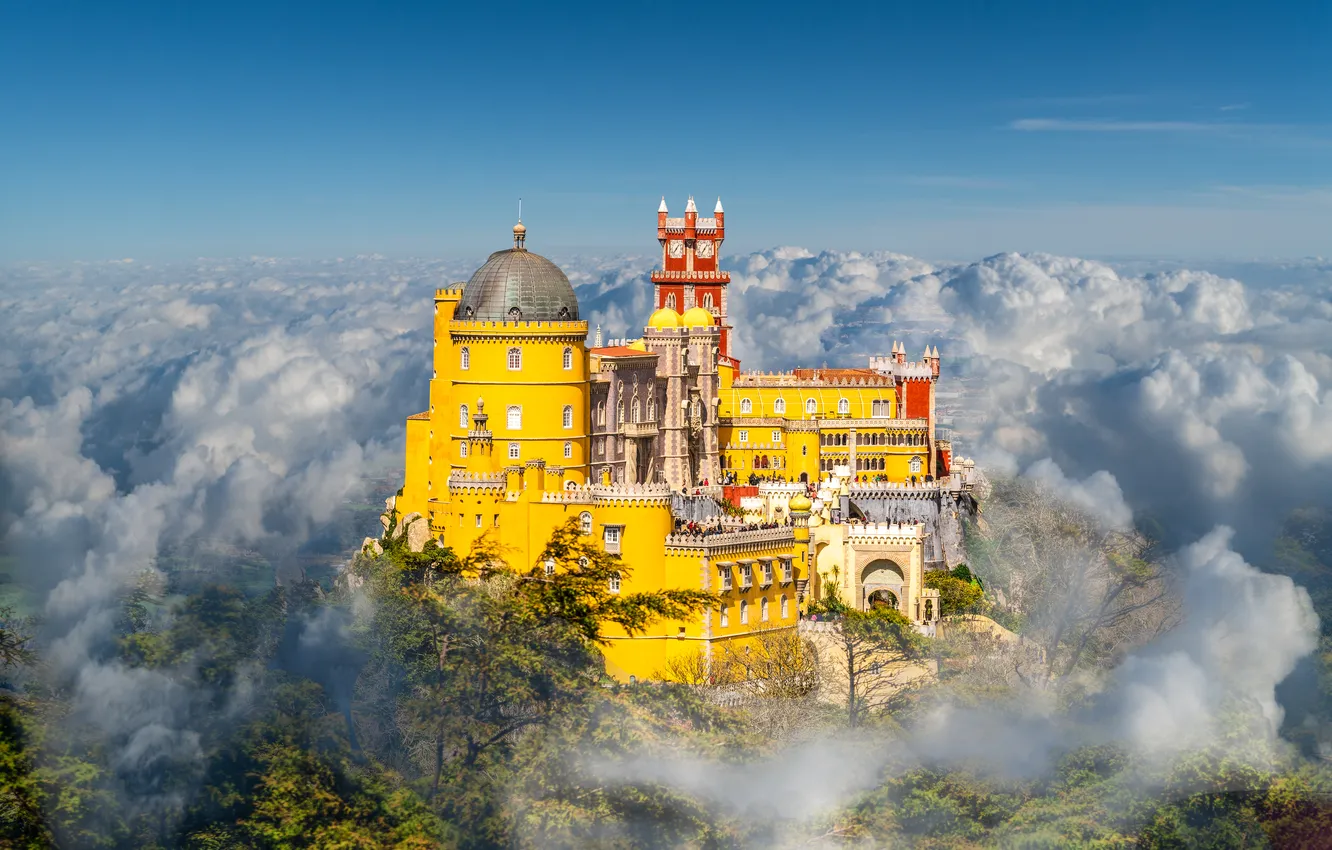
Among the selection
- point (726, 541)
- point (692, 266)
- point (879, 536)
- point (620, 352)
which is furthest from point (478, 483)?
point (692, 266)

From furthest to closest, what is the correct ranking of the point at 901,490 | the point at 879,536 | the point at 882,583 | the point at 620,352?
1. the point at 901,490
2. the point at 620,352
3. the point at 879,536
4. the point at 882,583

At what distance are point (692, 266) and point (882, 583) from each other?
47245 mm

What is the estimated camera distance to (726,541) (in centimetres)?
8012

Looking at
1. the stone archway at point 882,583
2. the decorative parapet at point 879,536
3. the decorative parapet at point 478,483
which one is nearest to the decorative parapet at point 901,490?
the decorative parapet at point 879,536

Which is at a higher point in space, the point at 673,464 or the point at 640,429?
the point at 640,429

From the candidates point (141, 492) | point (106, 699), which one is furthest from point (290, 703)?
point (141, 492)

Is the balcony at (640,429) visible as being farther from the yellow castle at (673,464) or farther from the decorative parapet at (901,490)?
the decorative parapet at (901,490)

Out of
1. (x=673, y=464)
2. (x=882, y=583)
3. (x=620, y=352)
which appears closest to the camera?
(x=882, y=583)

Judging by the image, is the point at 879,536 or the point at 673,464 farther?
the point at 673,464

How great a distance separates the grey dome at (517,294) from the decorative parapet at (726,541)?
49.7 feet

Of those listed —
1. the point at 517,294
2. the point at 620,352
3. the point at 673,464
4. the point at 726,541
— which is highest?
the point at 517,294

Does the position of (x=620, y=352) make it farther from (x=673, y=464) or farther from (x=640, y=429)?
(x=673, y=464)

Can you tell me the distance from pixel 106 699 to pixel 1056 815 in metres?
27.5

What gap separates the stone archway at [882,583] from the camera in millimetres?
89500
